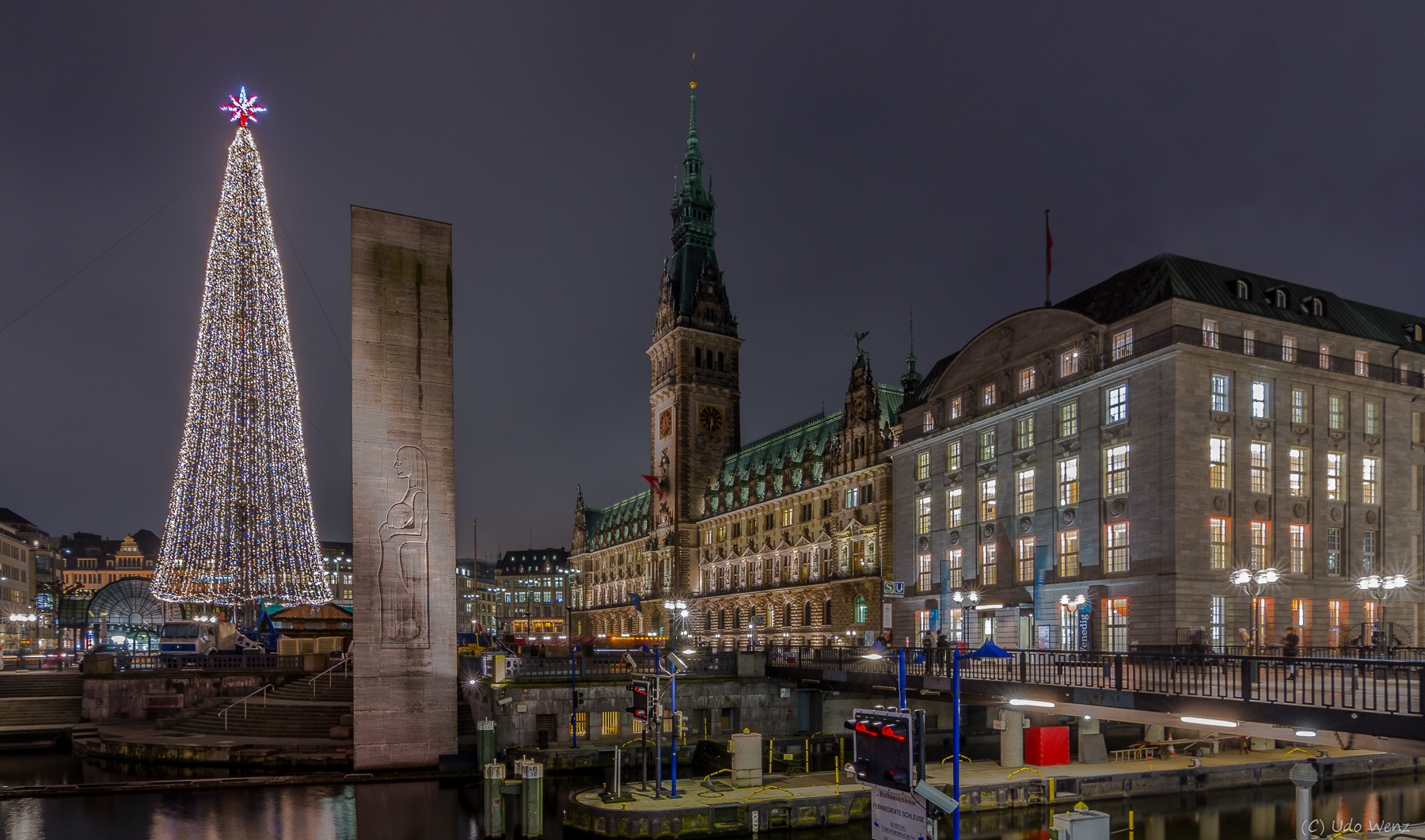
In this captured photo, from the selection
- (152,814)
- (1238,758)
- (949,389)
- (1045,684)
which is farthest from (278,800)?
(949,389)

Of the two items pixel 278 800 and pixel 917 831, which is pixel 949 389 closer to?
pixel 278 800

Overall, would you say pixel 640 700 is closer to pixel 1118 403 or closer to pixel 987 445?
pixel 1118 403

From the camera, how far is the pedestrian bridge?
838 inches

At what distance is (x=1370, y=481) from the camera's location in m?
52.9

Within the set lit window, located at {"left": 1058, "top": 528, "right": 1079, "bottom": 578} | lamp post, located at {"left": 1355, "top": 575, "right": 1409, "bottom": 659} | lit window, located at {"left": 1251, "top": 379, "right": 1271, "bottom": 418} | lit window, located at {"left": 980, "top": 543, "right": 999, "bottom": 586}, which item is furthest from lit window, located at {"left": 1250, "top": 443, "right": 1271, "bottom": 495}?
lit window, located at {"left": 980, "top": 543, "right": 999, "bottom": 586}

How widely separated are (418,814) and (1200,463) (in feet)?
123

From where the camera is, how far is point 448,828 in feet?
105

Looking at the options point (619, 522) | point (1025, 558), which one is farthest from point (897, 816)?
point (619, 522)

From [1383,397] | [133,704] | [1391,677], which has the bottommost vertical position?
[133,704]

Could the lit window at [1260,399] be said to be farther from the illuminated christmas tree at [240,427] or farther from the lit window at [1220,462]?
the illuminated christmas tree at [240,427]

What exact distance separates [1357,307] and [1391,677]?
3199cm

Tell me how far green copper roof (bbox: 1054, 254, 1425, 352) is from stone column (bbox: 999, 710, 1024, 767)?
2323cm

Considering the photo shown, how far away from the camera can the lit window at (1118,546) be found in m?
50.0

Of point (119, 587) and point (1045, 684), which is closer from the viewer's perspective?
point (1045, 684)
